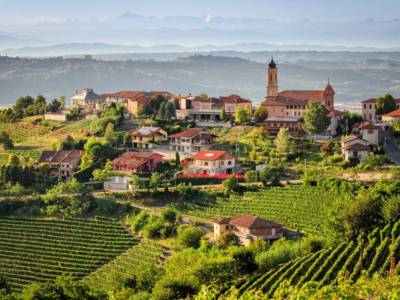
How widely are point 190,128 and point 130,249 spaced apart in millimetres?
19328

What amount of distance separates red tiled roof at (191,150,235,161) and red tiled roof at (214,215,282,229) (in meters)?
10.4

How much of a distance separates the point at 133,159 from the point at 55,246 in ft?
37.8

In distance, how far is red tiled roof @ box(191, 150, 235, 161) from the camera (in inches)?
2224

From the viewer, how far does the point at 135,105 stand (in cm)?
7406

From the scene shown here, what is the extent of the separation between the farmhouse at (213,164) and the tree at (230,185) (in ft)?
13.8

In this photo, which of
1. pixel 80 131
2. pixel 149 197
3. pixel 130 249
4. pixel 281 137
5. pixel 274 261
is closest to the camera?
pixel 274 261

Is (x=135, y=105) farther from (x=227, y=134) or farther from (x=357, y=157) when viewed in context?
(x=357, y=157)

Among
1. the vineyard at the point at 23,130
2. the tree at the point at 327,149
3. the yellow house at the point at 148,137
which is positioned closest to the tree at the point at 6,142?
the vineyard at the point at 23,130

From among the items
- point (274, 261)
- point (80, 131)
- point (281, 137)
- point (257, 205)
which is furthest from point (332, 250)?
point (80, 131)

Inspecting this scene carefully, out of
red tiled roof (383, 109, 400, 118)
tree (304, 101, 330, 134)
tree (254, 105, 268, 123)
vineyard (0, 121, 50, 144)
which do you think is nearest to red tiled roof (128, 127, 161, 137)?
tree (254, 105, 268, 123)

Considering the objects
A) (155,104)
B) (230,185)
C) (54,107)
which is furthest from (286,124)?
(54,107)

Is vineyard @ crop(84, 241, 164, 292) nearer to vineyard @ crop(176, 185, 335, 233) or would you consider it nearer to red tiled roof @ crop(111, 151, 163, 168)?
vineyard @ crop(176, 185, 335, 233)

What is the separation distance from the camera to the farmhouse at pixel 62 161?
200 ft

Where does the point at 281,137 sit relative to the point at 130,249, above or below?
above
